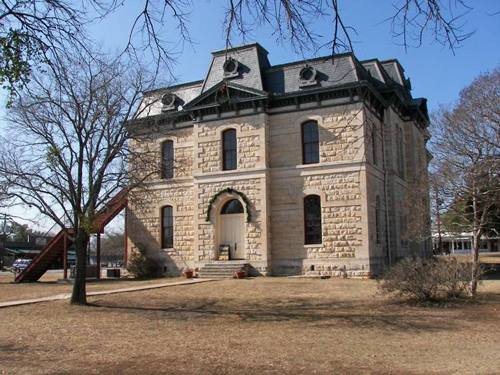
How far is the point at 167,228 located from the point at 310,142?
9.83 metres

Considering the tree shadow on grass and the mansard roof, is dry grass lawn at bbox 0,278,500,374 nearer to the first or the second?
the tree shadow on grass

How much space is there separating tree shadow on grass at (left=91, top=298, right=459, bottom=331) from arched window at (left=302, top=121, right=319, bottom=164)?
36.2 feet

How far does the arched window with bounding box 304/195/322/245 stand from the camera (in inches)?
1024

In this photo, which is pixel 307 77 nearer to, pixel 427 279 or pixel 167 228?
pixel 167 228

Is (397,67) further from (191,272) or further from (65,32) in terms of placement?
(65,32)

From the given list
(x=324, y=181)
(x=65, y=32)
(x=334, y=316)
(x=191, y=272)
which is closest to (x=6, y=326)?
(x=334, y=316)

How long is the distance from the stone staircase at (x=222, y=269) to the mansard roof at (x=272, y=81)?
26.3 ft

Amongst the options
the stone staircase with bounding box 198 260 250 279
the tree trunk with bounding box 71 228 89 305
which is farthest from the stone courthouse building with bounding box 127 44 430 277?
the tree trunk with bounding box 71 228 89 305

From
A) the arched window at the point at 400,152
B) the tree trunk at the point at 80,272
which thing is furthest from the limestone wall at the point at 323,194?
the tree trunk at the point at 80,272

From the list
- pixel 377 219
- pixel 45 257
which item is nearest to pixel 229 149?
pixel 377 219

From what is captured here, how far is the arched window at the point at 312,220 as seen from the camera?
26.0 meters

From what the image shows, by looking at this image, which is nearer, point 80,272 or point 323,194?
point 80,272

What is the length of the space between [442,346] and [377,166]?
18.5 m

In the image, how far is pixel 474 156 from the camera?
17.9 m
